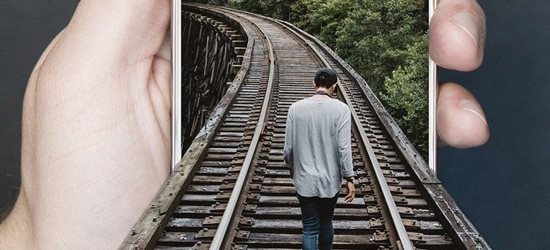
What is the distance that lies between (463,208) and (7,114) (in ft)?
3.40

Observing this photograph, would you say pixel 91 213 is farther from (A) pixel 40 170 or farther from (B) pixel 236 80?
(B) pixel 236 80

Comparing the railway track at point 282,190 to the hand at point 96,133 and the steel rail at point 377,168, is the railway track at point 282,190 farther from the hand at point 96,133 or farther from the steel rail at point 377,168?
the hand at point 96,133

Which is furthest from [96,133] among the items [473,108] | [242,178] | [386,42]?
[473,108]

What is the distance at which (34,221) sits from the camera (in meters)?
1.58

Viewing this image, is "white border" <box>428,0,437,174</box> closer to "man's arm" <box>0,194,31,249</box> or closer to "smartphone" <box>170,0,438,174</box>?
"smartphone" <box>170,0,438,174</box>

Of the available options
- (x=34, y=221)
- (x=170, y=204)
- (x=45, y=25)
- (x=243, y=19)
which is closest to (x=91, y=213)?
(x=34, y=221)

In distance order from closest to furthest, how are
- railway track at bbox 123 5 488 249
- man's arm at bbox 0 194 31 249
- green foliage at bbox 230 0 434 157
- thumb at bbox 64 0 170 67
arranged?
green foliage at bbox 230 0 434 157, railway track at bbox 123 5 488 249, thumb at bbox 64 0 170 67, man's arm at bbox 0 194 31 249

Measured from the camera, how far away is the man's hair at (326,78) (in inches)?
45.7

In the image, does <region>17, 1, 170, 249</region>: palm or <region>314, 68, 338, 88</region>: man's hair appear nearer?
<region>314, 68, 338, 88</region>: man's hair

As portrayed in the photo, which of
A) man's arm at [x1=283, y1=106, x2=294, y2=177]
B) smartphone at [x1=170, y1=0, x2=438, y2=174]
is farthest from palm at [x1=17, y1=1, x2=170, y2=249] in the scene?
man's arm at [x1=283, y1=106, x2=294, y2=177]

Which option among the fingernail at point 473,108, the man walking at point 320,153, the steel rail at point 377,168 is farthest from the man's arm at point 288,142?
the fingernail at point 473,108

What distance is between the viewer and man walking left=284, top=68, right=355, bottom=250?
117cm

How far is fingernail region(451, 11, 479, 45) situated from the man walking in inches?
11.3

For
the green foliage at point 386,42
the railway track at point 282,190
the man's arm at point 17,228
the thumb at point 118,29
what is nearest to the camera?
the green foliage at point 386,42
